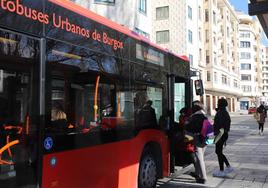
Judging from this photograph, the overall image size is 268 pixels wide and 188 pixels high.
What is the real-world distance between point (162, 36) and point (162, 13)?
316 centimetres

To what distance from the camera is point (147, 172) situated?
23.9ft

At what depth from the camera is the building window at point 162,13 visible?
53.8 m

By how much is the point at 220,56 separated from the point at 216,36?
6121mm

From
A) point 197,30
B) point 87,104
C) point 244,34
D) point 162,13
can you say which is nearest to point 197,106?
point 87,104

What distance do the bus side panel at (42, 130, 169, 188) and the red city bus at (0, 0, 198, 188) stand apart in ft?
0.04

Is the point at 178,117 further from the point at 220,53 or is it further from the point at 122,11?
the point at 220,53

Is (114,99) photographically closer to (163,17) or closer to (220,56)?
(163,17)

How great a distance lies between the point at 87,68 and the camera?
212 inches

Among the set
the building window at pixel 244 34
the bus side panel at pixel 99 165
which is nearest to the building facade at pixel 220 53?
the building window at pixel 244 34

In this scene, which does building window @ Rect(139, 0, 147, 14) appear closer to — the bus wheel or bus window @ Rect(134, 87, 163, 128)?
bus window @ Rect(134, 87, 163, 128)

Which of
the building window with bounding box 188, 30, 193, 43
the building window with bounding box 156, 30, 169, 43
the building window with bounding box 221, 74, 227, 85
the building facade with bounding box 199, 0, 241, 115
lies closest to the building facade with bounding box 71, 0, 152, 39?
the building window with bounding box 156, 30, 169, 43

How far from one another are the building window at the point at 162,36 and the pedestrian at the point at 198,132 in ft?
148

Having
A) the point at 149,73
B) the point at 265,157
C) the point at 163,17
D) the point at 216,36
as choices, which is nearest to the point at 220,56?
the point at 216,36

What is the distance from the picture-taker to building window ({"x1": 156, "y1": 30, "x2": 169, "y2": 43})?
53.2 m
